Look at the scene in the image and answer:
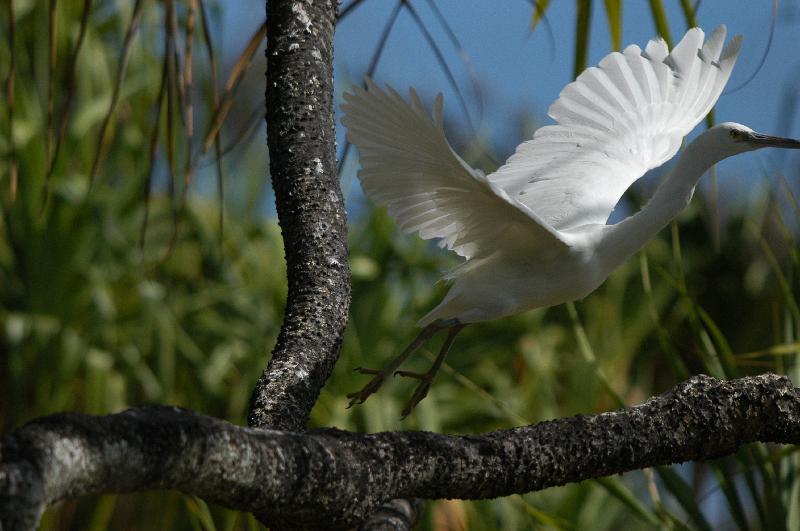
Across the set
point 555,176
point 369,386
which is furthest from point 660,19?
point 369,386

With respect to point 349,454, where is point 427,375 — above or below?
above

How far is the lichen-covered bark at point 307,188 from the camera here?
134 centimetres

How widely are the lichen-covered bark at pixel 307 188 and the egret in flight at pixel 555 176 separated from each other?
0.06m

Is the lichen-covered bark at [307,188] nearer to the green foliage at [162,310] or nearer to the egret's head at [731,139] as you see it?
the egret's head at [731,139]

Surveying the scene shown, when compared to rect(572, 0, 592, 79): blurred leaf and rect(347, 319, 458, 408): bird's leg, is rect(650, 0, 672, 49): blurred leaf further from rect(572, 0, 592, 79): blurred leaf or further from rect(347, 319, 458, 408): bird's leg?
rect(347, 319, 458, 408): bird's leg

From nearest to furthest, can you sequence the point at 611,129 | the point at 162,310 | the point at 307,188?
the point at 307,188
the point at 611,129
the point at 162,310

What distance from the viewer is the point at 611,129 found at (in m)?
2.26

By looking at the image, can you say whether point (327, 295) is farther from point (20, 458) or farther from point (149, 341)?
point (149, 341)

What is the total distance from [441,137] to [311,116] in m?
0.19

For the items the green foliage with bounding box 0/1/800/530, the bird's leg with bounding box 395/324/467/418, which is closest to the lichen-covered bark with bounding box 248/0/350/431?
the bird's leg with bounding box 395/324/467/418

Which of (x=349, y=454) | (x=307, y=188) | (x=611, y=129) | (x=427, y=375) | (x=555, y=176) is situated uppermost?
(x=611, y=129)

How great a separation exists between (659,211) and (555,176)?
1.23ft

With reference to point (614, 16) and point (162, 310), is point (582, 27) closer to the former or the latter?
point (614, 16)

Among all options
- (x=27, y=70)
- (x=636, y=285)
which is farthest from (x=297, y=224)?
(x=636, y=285)
